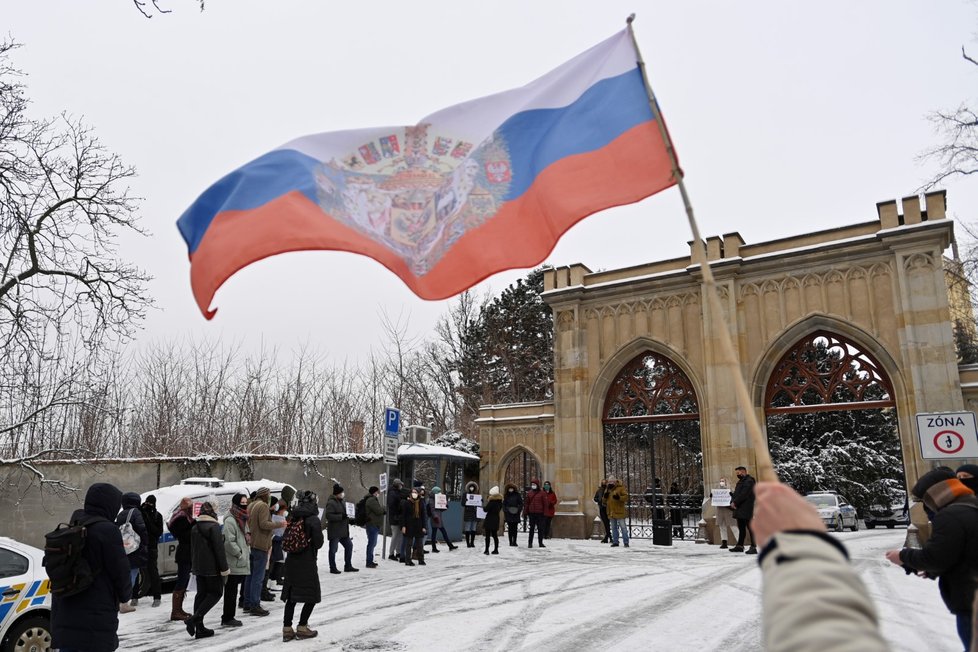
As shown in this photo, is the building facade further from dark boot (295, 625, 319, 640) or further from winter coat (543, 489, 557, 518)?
dark boot (295, 625, 319, 640)

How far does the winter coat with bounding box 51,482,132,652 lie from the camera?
5258 mm

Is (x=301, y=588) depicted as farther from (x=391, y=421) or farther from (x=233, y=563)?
(x=391, y=421)

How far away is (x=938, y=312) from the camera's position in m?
18.3

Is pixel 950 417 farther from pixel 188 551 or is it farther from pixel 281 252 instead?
pixel 188 551

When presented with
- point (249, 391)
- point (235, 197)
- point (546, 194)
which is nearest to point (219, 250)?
point (235, 197)

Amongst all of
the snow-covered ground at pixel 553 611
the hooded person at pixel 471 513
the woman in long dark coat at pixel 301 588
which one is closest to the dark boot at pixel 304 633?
the woman in long dark coat at pixel 301 588

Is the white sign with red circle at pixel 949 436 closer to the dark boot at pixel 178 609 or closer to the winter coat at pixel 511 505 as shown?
the winter coat at pixel 511 505

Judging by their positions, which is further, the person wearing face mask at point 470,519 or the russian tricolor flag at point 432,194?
the person wearing face mask at point 470,519

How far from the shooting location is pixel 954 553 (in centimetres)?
438

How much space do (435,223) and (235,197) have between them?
1595mm

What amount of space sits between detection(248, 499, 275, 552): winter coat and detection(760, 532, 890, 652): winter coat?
9527 mm

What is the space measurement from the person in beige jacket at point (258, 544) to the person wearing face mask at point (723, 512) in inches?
452

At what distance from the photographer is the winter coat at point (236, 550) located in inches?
377

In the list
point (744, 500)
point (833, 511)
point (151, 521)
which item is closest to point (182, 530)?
point (151, 521)
